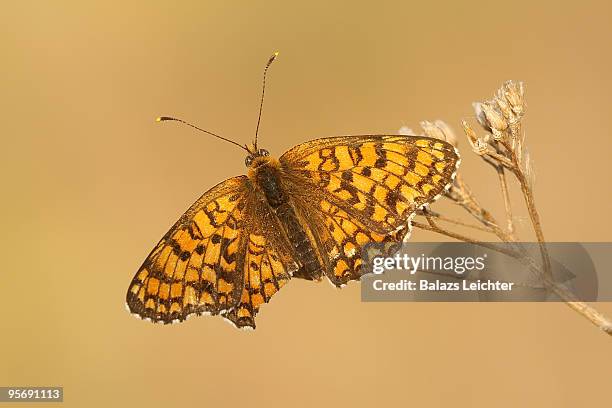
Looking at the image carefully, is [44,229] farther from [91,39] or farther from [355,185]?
[355,185]

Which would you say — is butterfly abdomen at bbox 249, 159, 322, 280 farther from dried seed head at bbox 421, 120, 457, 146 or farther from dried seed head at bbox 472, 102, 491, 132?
dried seed head at bbox 472, 102, 491, 132

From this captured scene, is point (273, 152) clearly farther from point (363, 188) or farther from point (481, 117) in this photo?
point (481, 117)

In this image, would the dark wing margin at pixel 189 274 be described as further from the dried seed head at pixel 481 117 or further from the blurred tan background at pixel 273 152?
the blurred tan background at pixel 273 152

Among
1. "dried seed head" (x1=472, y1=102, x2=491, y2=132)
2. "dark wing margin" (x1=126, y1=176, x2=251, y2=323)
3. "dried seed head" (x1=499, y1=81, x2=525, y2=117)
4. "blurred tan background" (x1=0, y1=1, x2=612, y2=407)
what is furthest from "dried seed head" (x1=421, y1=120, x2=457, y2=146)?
"blurred tan background" (x1=0, y1=1, x2=612, y2=407)

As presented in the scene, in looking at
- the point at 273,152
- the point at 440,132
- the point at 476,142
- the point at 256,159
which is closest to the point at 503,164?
the point at 476,142

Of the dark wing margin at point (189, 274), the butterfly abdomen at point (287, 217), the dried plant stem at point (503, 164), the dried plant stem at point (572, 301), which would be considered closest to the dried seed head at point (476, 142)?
the dried plant stem at point (503, 164)

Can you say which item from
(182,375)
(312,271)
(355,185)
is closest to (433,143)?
(355,185)
